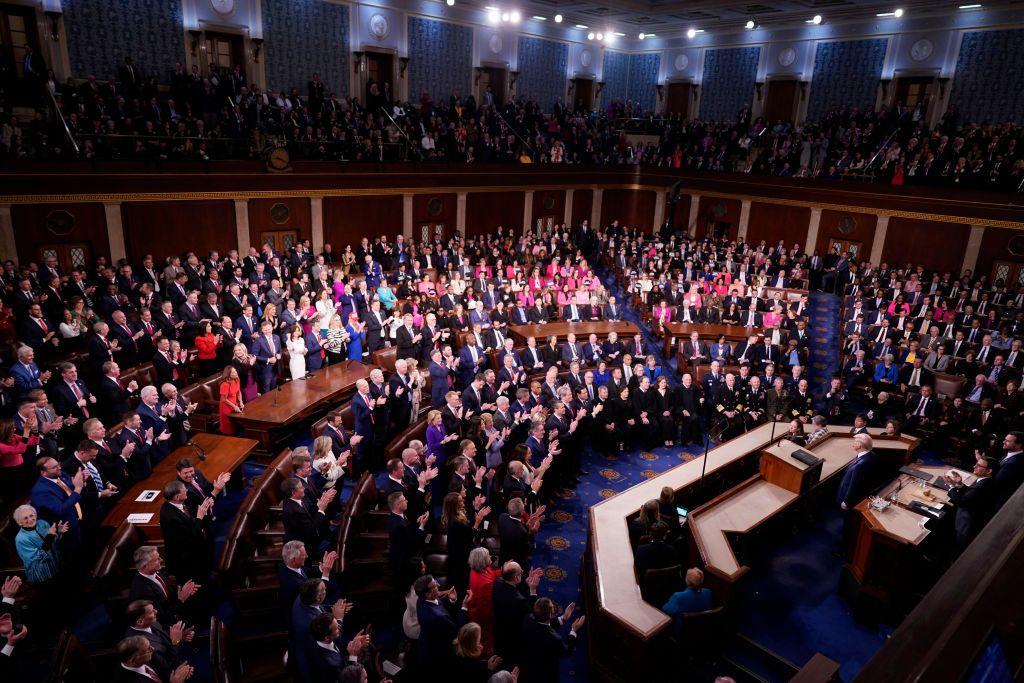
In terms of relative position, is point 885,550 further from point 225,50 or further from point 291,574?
point 225,50

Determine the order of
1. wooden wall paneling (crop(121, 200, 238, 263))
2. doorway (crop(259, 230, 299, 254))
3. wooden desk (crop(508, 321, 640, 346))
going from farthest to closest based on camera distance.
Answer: doorway (crop(259, 230, 299, 254)) < wooden wall paneling (crop(121, 200, 238, 263)) < wooden desk (crop(508, 321, 640, 346))

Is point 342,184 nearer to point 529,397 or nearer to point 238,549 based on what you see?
point 529,397

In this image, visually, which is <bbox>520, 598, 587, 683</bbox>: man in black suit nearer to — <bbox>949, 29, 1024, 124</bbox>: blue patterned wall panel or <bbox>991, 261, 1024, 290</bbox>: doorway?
<bbox>991, 261, 1024, 290</bbox>: doorway

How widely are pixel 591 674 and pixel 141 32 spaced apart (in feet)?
59.3

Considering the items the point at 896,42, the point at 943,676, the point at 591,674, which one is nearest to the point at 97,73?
the point at 591,674

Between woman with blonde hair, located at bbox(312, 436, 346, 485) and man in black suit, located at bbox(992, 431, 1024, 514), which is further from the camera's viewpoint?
man in black suit, located at bbox(992, 431, 1024, 514)

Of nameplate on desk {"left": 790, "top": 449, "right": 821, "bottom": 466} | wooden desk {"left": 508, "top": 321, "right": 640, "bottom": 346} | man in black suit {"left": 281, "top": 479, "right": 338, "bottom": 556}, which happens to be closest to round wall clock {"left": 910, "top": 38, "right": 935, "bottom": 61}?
wooden desk {"left": 508, "top": 321, "right": 640, "bottom": 346}

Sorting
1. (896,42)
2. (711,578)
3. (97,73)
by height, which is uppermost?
(896,42)

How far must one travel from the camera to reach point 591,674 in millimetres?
5492

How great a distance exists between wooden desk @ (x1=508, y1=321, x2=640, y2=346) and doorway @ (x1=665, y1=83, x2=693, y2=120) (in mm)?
16661

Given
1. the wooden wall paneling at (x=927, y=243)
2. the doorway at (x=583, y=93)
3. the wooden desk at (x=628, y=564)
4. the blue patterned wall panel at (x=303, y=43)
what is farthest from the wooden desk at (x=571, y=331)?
the doorway at (x=583, y=93)

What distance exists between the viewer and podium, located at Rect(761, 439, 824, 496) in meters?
7.20

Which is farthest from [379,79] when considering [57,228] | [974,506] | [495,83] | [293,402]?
[974,506]

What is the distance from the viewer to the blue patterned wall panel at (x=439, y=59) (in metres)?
21.2
